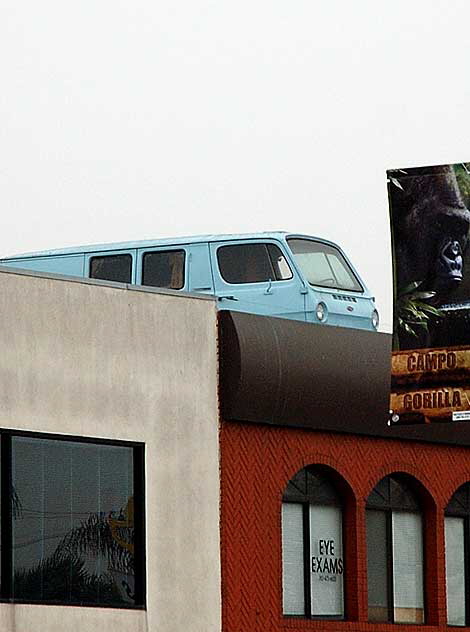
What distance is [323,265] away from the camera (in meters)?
31.4

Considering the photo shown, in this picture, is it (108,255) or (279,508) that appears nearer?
(279,508)

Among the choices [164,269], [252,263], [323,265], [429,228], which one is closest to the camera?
[429,228]

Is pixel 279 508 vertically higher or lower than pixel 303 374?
lower

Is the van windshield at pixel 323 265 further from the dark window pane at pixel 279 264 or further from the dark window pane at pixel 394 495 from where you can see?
the dark window pane at pixel 394 495

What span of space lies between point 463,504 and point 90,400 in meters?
8.41

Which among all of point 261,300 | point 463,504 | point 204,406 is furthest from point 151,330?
point 463,504

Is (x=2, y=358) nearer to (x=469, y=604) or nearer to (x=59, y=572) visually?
(x=59, y=572)

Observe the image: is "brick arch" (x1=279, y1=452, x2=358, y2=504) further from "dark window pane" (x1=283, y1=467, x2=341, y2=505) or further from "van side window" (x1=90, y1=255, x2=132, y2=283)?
"van side window" (x1=90, y1=255, x2=132, y2=283)

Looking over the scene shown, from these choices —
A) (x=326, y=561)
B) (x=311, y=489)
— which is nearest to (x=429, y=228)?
(x=311, y=489)

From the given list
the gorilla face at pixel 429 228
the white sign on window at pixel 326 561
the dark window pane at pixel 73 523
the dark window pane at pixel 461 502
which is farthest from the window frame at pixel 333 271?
the gorilla face at pixel 429 228

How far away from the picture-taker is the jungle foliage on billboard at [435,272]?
939 inches

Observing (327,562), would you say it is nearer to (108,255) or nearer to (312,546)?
(312,546)

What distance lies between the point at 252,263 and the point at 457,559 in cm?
593

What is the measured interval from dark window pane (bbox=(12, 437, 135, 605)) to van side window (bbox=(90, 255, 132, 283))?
18.7 feet
